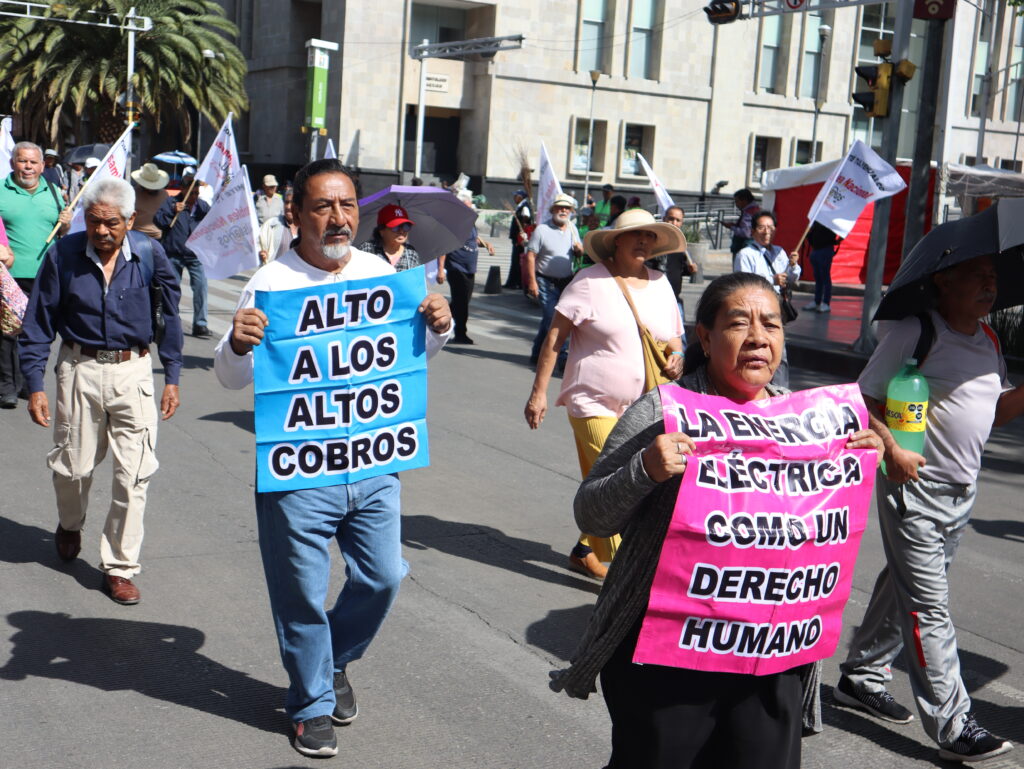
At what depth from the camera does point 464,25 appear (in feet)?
143

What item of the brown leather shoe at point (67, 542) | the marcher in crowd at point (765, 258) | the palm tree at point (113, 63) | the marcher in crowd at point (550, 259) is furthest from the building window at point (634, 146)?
the brown leather shoe at point (67, 542)

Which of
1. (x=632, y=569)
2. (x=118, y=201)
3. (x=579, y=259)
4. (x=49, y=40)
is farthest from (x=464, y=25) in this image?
(x=632, y=569)

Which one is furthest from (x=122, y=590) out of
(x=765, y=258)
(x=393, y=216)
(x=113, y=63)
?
(x=113, y=63)

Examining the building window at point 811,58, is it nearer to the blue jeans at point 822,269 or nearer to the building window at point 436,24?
the building window at point 436,24

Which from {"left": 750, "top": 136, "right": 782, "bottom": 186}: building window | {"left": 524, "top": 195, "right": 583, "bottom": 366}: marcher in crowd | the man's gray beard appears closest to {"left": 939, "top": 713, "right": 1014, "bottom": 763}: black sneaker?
the man's gray beard

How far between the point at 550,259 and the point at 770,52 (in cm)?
3630

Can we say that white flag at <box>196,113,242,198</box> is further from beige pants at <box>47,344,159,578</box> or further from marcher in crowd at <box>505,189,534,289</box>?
marcher in crowd at <box>505,189,534,289</box>

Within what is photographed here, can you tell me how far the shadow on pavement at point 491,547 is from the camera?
6.26m

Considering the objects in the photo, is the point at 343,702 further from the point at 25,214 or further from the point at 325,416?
the point at 25,214

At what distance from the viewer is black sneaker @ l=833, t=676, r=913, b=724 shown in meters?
4.55

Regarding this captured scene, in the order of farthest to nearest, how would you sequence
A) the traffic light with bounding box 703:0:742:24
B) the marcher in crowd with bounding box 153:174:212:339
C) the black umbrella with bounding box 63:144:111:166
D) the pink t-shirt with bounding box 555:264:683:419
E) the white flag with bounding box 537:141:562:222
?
the black umbrella with bounding box 63:144:111:166 → the traffic light with bounding box 703:0:742:24 → the white flag with bounding box 537:141:562:222 → the marcher in crowd with bounding box 153:174:212:339 → the pink t-shirt with bounding box 555:264:683:419

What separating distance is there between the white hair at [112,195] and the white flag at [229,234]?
5.58 m

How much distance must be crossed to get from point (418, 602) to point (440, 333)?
6.30ft

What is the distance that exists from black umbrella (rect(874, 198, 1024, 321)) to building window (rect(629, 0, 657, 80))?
1631 inches
